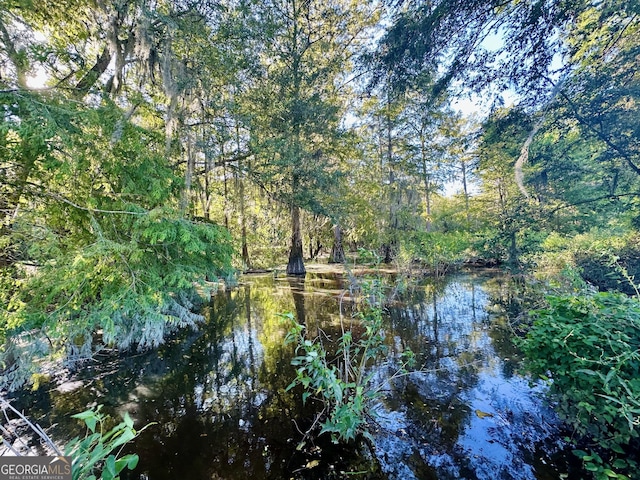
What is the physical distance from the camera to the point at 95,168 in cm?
380

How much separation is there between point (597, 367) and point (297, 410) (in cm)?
249

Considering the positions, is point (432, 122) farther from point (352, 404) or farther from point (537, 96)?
point (352, 404)

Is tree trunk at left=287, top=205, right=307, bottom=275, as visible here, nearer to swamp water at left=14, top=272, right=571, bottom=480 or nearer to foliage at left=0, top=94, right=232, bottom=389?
swamp water at left=14, top=272, right=571, bottom=480

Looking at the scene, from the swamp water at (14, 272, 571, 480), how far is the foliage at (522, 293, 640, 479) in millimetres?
358

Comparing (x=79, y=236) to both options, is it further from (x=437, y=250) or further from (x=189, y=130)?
(x=437, y=250)

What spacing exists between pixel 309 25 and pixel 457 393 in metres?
11.7

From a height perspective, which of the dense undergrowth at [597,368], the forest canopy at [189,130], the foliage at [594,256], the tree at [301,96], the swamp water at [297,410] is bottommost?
the swamp water at [297,410]

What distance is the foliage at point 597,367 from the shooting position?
172 centimetres

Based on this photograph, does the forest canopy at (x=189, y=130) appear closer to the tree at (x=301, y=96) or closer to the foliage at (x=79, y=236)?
the foliage at (x=79, y=236)

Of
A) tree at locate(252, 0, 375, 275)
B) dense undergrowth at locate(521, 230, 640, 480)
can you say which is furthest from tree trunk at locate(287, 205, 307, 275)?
dense undergrowth at locate(521, 230, 640, 480)

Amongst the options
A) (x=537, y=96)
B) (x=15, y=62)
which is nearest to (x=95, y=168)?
(x=15, y=62)

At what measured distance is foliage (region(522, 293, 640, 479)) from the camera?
1719 mm

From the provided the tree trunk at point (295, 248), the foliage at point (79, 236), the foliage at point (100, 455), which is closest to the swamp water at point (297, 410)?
the foliage at point (79, 236)

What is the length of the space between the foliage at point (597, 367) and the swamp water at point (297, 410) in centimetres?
36
